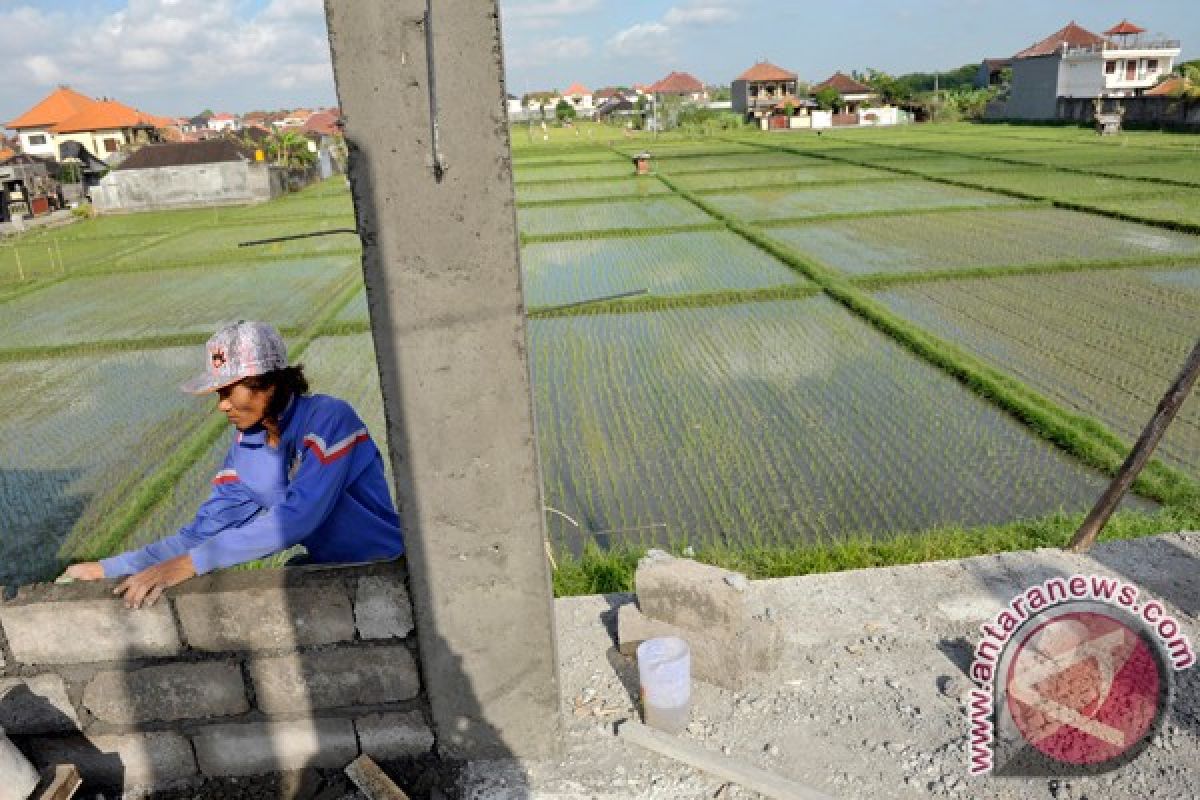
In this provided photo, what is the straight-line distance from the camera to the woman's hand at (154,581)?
2375mm

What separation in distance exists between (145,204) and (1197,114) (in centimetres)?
3634

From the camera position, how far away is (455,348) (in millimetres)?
2213

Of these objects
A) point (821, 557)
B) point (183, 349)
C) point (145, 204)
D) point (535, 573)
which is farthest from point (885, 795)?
point (145, 204)

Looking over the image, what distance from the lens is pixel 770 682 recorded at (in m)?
2.90

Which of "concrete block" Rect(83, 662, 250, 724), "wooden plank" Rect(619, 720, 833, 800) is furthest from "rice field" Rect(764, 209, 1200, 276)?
"concrete block" Rect(83, 662, 250, 724)

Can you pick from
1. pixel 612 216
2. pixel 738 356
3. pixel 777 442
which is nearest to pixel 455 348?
pixel 777 442

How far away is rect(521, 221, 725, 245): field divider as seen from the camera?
15.5 m

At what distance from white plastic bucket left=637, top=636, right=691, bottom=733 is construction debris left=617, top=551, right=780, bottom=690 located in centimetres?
18

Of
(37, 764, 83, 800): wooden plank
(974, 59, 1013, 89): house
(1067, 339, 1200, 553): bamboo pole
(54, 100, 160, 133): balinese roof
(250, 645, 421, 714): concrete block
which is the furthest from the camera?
(974, 59, 1013, 89): house

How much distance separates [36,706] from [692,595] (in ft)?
6.73

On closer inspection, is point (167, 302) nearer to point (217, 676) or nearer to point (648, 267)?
point (648, 267)

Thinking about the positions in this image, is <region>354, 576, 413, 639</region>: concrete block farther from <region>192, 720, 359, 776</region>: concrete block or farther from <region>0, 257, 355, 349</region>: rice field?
<region>0, 257, 355, 349</region>: rice field

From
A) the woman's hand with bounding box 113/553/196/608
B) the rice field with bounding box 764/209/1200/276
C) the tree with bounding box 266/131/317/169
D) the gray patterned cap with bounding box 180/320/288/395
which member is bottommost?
the rice field with bounding box 764/209/1200/276

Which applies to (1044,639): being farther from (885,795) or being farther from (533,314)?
(533,314)
